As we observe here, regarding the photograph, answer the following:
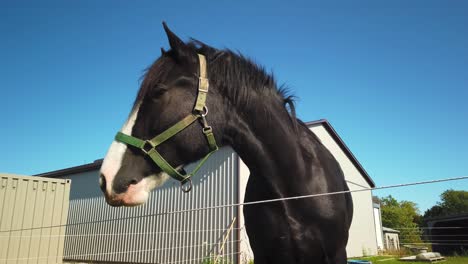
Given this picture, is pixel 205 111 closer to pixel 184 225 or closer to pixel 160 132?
pixel 160 132

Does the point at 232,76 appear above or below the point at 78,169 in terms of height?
below

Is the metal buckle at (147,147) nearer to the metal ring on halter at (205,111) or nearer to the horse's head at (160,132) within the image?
the horse's head at (160,132)

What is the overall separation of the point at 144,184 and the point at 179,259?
12.8 metres

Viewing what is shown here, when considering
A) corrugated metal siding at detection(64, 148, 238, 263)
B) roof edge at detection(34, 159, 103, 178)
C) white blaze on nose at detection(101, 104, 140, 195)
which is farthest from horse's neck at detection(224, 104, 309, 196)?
roof edge at detection(34, 159, 103, 178)

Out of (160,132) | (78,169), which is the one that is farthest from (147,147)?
(78,169)

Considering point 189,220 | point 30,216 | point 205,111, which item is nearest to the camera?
point 205,111

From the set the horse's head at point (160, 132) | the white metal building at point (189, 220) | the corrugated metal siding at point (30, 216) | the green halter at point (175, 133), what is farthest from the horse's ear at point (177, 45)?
the corrugated metal siding at point (30, 216)

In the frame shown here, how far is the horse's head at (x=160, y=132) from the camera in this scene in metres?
1.80

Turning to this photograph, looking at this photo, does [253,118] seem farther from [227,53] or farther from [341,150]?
[341,150]

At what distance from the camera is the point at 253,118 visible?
2.31m

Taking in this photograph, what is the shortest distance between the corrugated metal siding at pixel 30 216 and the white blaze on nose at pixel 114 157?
847 centimetres

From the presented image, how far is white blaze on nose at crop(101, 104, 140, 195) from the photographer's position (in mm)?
1752

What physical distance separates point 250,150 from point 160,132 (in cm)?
70

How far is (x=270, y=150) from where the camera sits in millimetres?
2348
